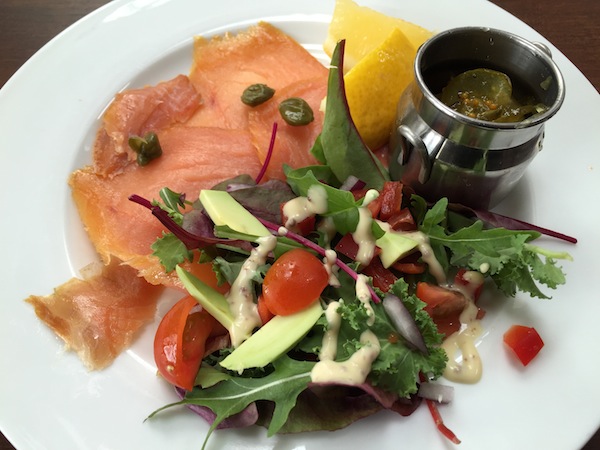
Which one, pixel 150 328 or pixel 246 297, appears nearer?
pixel 246 297

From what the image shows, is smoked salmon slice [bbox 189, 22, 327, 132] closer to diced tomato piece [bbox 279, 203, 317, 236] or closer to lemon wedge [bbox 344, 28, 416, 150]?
lemon wedge [bbox 344, 28, 416, 150]

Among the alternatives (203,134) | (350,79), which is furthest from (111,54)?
(350,79)

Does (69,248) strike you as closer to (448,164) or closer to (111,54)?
(111,54)

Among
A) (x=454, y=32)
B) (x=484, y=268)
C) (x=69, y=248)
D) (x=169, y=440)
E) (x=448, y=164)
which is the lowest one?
(x=169, y=440)

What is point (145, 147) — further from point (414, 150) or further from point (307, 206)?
point (414, 150)

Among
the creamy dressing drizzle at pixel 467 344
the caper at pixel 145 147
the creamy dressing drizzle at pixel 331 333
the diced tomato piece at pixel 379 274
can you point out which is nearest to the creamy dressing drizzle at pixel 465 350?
the creamy dressing drizzle at pixel 467 344

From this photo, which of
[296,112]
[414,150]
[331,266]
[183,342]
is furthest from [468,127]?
[183,342]

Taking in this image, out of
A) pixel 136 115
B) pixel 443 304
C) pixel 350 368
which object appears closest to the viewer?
pixel 350 368
